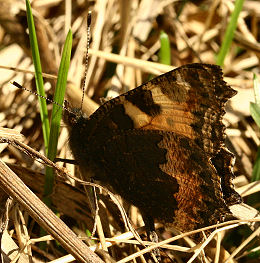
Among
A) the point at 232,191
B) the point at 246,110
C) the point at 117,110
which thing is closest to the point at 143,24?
the point at 246,110

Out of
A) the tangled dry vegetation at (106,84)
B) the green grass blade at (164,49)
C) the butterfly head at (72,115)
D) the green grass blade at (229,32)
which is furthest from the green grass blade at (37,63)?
the green grass blade at (229,32)

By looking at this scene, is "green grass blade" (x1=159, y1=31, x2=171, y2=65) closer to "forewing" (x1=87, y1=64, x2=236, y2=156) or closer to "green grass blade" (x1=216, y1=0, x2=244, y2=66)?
"green grass blade" (x1=216, y1=0, x2=244, y2=66)

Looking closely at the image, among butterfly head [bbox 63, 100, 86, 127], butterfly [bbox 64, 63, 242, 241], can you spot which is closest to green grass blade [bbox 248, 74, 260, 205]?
butterfly [bbox 64, 63, 242, 241]

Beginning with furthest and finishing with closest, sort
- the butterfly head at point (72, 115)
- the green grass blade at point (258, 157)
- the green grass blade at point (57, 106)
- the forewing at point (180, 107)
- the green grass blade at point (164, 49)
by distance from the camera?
the green grass blade at point (164, 49)
the green grass blade at point (258, 157)
the butterfly head at point (72, 115)
the green grass blade at point (57, 106)
the forewing at point (180, 107)

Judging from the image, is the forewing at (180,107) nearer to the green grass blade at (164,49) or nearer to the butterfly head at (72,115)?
the butterfly head at (72,115)

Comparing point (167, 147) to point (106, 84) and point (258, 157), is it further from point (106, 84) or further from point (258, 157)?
point (106, 84)

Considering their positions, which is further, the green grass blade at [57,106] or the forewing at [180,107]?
the green grass blade at [57,106]
